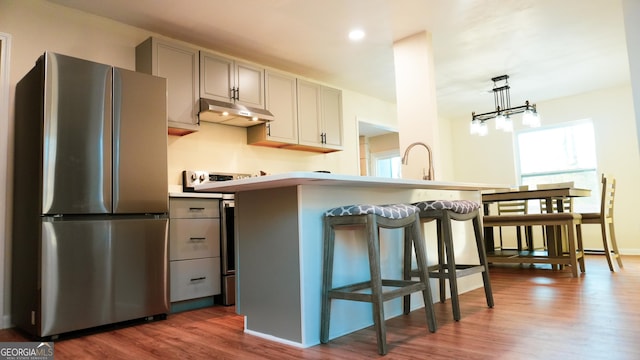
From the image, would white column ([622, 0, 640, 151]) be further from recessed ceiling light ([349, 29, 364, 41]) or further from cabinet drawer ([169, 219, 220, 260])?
cabinet drawer ([169, 219, 220, 260])

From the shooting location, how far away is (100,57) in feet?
10.6

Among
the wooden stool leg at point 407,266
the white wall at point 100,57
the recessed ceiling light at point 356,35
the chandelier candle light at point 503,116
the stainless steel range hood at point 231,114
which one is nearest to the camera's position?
the wooden stool leg at point 407,266

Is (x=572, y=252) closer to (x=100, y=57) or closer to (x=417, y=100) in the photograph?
(x=417, y=100)

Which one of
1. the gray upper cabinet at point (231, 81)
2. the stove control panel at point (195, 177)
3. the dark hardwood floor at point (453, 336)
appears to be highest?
the gray upper cabinet at point (231, 81)

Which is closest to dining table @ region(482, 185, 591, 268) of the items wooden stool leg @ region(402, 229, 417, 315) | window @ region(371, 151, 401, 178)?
wooden stool leg @ region(402, 229, 417, 315)

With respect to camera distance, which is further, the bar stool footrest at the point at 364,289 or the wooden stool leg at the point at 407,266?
the wooden stool leg at the point at 407,266

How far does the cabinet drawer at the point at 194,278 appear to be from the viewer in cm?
296

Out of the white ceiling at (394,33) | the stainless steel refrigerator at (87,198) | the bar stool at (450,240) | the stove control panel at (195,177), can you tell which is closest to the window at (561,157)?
the white ceiling at (394,33)

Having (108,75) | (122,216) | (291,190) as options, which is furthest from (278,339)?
(108,75)

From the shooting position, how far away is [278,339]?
210 centimetres

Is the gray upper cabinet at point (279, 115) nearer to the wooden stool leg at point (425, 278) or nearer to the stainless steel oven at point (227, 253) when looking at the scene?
the stainless steel oven at point (227, 253)

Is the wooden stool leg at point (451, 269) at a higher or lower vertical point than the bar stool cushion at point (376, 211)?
lower

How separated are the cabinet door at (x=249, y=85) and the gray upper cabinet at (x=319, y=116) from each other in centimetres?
52

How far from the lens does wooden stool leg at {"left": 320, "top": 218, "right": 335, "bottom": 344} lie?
2037 millimetres
